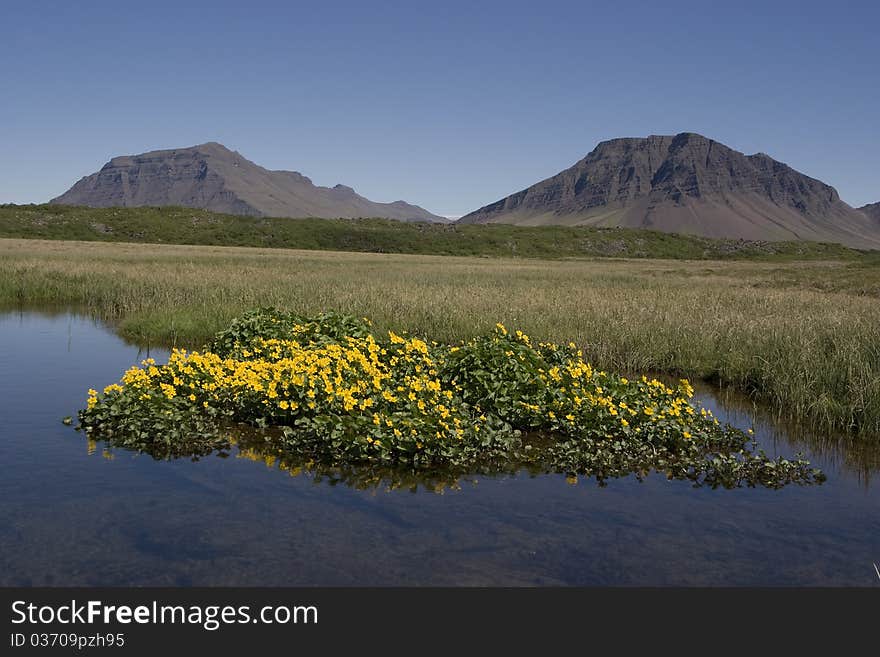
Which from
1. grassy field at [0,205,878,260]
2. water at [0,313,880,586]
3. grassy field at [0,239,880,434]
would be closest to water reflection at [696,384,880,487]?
water at [0,313,880,586]

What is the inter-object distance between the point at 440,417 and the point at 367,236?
130 meters

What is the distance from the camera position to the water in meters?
7.29

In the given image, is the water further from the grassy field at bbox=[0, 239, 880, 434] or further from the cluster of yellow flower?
the grassy field at bbox=[0, 239, 880, 434]

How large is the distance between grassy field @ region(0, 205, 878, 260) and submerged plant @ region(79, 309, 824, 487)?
366 ft

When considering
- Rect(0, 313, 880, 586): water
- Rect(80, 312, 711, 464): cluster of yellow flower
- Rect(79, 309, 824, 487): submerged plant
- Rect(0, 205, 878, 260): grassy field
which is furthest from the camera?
Rect(0, 205, 878, 260): grassy field

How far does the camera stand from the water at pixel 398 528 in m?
7.29

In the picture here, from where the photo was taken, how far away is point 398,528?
8383 millimetres

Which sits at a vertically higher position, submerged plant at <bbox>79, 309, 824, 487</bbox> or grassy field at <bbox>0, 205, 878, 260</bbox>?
grassy field at <bbox>0, 205, 878, 260</bbox>

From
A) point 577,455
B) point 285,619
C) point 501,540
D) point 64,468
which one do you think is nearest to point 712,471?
point 577,455

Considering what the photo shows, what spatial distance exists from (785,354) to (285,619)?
1397 cm

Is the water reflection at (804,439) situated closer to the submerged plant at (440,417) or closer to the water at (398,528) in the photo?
the water at (398,528)

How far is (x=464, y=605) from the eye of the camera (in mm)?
6688

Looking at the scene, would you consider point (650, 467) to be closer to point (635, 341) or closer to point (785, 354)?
point (785, 354)

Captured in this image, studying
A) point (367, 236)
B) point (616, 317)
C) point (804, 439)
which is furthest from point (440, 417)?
point (367, 236)
